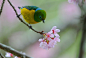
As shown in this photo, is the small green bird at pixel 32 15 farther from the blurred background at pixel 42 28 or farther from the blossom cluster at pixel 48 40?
the blurred background at pixel 42 28

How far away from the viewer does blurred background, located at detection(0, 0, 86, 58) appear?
3.19 m

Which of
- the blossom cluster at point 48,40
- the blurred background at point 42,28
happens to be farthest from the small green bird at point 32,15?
the blurred background at point 42,28

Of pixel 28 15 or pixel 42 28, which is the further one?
pixel 42 28

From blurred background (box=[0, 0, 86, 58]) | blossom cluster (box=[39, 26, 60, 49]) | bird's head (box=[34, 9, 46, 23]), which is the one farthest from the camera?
blurred background (box=[0, 0, 86, 58])

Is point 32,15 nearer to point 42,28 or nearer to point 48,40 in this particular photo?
point 48,40

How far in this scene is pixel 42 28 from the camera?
3.62m

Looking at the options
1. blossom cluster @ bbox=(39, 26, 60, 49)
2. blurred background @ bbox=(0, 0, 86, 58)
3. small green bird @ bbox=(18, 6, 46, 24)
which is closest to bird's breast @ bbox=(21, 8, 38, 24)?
small green bird @ bbox=(18, 6, 46, 24)

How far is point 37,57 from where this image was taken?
15.7 feet

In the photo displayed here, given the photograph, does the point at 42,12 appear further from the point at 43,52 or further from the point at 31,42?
the point at 43,52

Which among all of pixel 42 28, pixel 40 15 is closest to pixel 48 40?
pixel 40 15

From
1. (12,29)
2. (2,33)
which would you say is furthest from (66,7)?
(2,33)

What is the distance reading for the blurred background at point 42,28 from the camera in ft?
10.5

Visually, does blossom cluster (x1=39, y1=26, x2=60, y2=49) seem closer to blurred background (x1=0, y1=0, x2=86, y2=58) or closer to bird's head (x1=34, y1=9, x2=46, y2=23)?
bird's head (x1=34, y1=9, x2=46, y2=23)

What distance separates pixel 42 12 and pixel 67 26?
1.79 m
